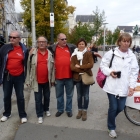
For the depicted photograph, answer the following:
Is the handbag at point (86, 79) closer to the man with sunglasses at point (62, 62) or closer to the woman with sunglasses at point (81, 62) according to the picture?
the woman with sunglasses at point (81, 62)

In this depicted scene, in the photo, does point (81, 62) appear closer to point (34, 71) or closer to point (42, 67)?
point (42, 67)

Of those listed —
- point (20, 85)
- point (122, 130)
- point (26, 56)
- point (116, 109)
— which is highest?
point (26, 56)

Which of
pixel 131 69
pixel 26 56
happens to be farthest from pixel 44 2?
pixel 131 69

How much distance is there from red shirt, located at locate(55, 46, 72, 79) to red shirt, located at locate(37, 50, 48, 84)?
0.83 ft

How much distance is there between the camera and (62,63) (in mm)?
3822

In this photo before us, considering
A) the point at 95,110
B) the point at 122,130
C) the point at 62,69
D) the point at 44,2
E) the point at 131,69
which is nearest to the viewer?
the point at 131,69

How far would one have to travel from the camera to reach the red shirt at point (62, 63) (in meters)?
3.82

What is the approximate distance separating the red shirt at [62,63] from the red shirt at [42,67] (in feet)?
0.83

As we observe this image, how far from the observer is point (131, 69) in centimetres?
312

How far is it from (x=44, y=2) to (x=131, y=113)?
13070mm

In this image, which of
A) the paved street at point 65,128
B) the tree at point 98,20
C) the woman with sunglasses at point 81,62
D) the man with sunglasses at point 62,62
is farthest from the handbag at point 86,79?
the tree at point 98,20

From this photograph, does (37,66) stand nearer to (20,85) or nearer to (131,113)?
(20,85)

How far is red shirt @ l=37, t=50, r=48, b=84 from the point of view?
367 cm

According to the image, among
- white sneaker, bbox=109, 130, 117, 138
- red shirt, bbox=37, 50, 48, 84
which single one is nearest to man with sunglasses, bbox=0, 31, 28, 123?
red shirt, bbox=37, 50, 48, 84
